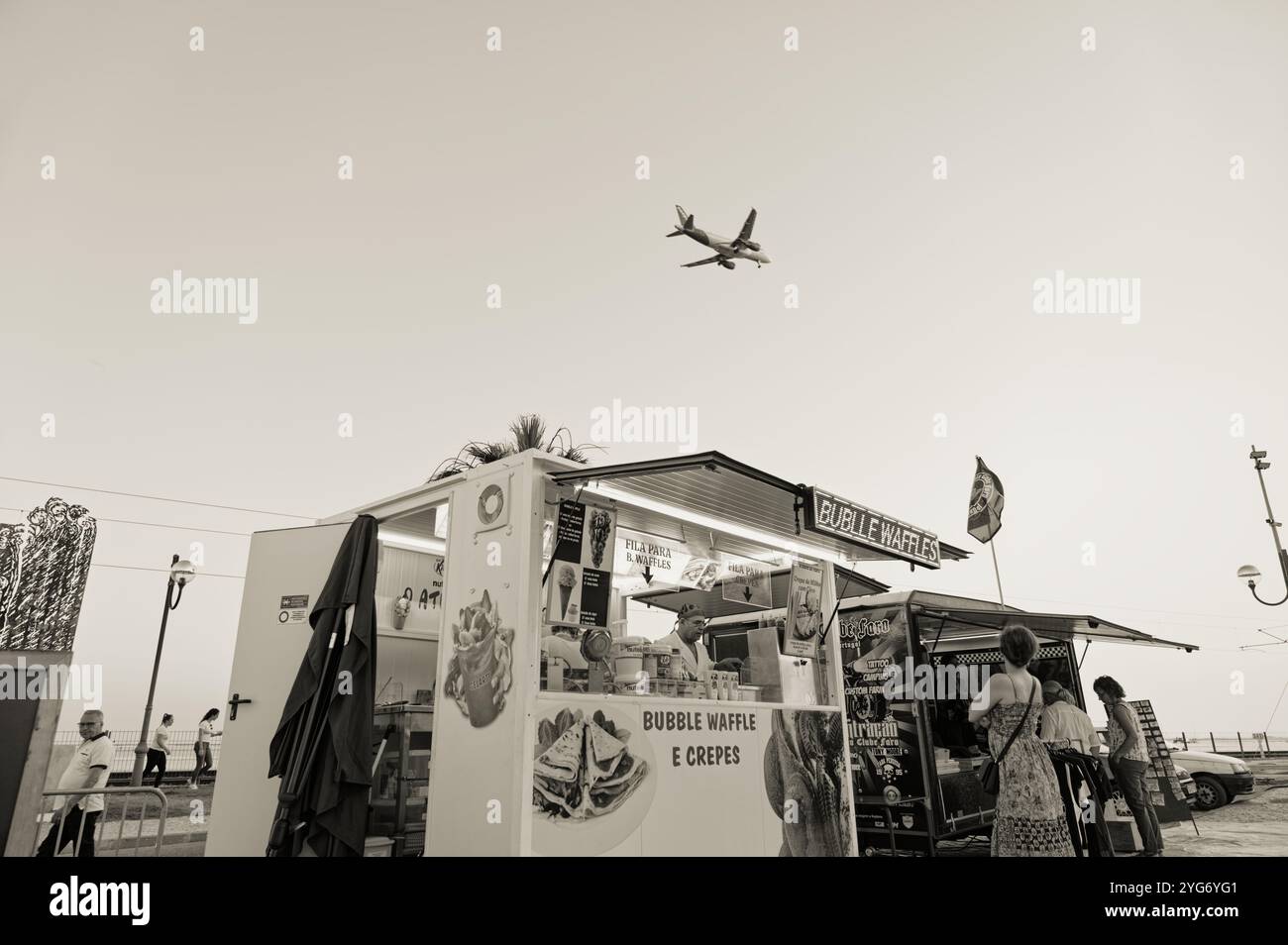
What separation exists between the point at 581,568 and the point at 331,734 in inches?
79.8

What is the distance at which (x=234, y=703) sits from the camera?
19.9 ft

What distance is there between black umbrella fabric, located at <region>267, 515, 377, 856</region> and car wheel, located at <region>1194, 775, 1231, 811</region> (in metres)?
13.8

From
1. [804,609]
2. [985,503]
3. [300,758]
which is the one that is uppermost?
[985,503]

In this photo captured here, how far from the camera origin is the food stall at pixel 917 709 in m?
8.49

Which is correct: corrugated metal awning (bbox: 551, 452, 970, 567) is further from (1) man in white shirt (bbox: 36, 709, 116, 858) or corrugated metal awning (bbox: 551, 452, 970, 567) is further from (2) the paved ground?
(1) man in white shirt (bbox: 36, 709, 116, 858)

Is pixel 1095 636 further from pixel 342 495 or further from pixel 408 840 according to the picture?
pixel 342 495

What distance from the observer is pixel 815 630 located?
23.8 ft

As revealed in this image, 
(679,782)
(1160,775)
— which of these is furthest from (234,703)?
(1160,775)

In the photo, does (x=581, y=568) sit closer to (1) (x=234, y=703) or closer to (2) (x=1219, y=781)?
(1) (x=234, y=703)

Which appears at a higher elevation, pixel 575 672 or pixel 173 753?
pixel 575 672

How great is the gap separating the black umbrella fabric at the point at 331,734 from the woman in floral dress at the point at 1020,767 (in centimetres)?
405

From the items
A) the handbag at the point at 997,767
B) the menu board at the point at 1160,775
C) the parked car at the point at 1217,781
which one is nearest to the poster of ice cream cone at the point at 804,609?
the handbag at the point at 997,767

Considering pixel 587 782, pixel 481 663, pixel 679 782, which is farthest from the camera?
pixel 679 782
